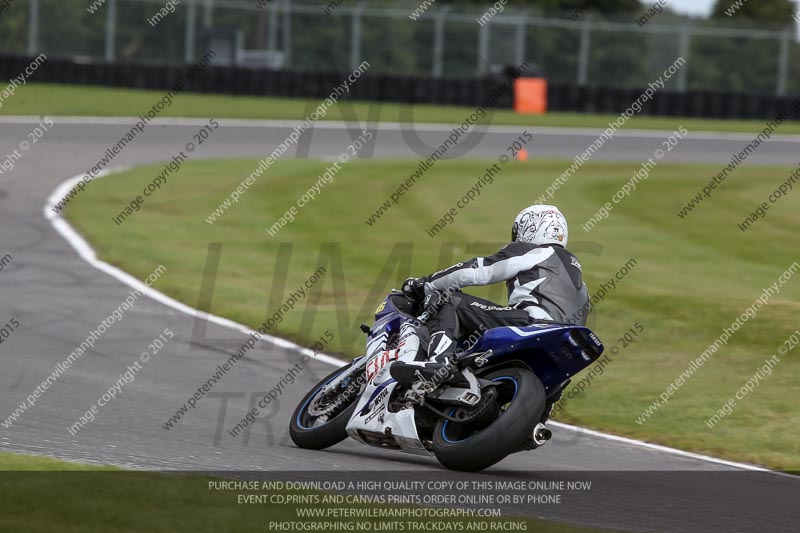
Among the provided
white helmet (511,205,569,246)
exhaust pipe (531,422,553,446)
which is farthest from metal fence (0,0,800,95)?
exhaust pipe (531,422,553,446)

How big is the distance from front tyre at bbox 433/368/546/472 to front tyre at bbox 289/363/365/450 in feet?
2.40

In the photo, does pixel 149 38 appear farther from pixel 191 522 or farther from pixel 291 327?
pixel 191 522

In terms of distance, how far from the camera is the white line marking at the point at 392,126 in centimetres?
2794

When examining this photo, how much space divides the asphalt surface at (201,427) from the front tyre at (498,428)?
14 cm

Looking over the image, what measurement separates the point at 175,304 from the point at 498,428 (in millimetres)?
6571

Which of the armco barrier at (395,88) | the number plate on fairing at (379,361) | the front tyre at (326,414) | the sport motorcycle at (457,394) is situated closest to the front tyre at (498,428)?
the sport motorcycle at (457,394)

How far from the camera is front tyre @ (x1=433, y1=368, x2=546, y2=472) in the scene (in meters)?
6.96

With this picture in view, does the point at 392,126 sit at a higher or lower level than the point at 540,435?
lower

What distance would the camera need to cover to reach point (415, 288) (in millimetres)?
7879

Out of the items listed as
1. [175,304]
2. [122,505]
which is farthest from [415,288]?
[175,304]

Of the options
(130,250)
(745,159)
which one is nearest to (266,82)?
(745,159)

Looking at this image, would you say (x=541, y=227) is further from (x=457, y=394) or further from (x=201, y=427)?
(x=201, y=427)

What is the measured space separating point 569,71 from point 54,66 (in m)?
15.4

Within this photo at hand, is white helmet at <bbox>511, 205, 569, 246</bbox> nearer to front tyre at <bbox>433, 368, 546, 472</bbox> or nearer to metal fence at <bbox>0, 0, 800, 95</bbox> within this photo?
front tyre at <bbox>433, 368, 546, 472</bbox>
